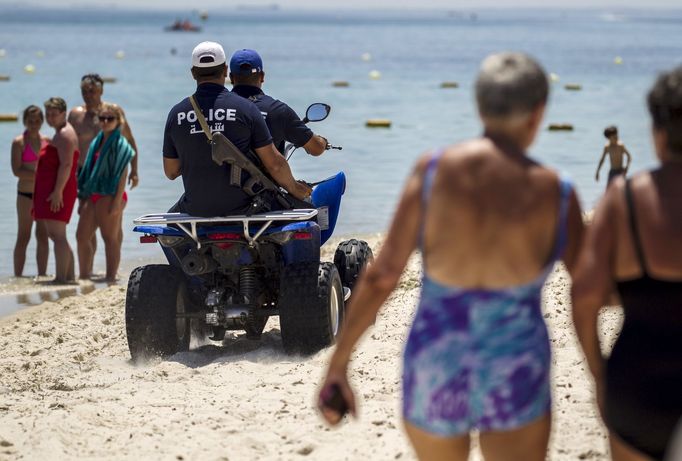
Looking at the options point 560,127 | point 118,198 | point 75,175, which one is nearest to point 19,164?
point 75,175

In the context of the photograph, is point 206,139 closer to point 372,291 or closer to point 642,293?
point 372,291

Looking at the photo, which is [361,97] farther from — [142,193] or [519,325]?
[519,325]

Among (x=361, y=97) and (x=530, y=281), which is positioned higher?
(x=530, y=281)

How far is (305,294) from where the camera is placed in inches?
264

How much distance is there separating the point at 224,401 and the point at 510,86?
123 inches

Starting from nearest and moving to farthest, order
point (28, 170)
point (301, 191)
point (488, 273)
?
1. point (488, 273)
2. point (301, 191)
3. point (28, 170)

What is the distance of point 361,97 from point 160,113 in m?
9.38

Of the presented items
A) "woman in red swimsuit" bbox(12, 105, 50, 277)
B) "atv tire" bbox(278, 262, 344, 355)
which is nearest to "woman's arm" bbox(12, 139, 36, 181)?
"woman in red swimsuit" bbox(12, 105, 50, 277)

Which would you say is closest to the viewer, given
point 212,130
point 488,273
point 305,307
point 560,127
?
point 488,273

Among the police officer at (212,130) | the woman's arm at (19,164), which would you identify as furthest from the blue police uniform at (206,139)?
the woman's arm at (19,164)

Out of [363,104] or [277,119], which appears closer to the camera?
[277,119]

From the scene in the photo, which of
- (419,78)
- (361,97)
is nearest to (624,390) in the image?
(361,97)

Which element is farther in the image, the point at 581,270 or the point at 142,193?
the point at 142,193

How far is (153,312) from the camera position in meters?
6.84
